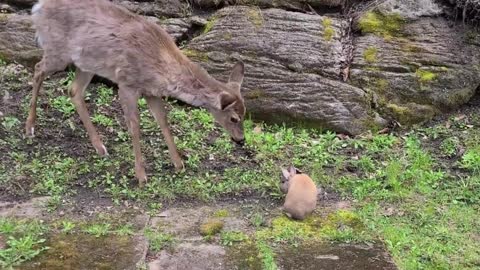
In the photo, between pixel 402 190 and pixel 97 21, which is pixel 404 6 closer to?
pixel 402 190

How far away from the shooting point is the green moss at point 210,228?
5418 mm

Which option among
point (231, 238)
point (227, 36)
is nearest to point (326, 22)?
point (227, 36)

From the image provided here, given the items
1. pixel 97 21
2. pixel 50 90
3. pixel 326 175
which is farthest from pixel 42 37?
pixel 326 175

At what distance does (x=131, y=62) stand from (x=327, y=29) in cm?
302

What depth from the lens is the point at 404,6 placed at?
843 cm

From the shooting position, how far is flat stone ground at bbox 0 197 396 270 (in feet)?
16.0

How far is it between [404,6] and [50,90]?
15.0 feet

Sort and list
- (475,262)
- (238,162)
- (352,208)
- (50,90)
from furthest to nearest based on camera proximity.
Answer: (50,90) → (238,162) → (352,208) → (475,262)

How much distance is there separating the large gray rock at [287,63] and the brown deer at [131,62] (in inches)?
53.1

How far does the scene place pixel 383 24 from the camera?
8.41 m

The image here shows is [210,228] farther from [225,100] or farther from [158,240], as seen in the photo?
[225,100]

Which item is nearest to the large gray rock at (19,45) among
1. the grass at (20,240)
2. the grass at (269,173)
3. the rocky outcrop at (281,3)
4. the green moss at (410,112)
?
the grass at (269,173)

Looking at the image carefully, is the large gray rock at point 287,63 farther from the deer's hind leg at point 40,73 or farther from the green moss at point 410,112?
the deer's hind leg at point 40,73

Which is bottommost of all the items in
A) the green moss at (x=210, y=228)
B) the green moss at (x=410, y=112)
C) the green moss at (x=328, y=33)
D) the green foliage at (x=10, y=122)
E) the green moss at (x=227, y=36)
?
the green foliage at (x=10, y=122)
